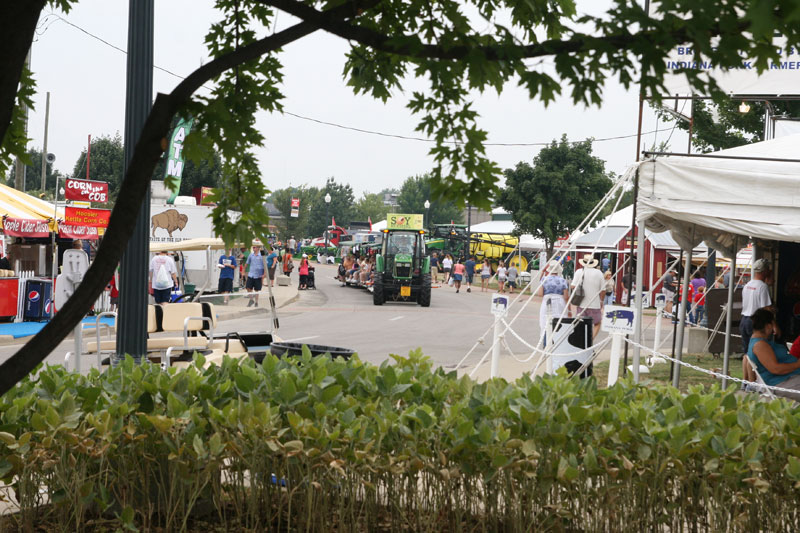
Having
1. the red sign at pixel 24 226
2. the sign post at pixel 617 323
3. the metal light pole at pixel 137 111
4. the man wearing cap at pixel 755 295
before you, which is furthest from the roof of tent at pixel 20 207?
the man wearing cap at pixel 755 295

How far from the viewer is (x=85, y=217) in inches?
717

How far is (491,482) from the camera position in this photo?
11.8 feet

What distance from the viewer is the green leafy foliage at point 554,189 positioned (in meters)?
44.4

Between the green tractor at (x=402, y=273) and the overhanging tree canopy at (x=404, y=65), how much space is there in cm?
2499

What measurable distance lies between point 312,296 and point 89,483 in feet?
93.6

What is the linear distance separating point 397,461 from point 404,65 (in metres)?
1.68

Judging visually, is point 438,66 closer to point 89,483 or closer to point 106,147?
point 89,483

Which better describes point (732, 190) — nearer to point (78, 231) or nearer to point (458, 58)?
point (458, 58)

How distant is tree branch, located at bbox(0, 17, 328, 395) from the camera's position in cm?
250

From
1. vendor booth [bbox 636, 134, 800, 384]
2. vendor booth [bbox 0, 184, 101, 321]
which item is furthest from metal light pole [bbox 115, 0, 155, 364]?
vendor booth [bbox 0, 184, 101, 321]

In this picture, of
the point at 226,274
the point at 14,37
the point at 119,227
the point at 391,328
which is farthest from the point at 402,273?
the point at 14,37

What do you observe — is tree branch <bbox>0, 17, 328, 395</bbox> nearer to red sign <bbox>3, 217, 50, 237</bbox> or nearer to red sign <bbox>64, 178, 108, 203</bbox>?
red sign <bbox>3, 217, 50, 237</bbox>

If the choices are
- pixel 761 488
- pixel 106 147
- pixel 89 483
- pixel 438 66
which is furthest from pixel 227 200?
pixel 106 147

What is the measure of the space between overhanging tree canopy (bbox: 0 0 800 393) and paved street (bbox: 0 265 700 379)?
785 cm
